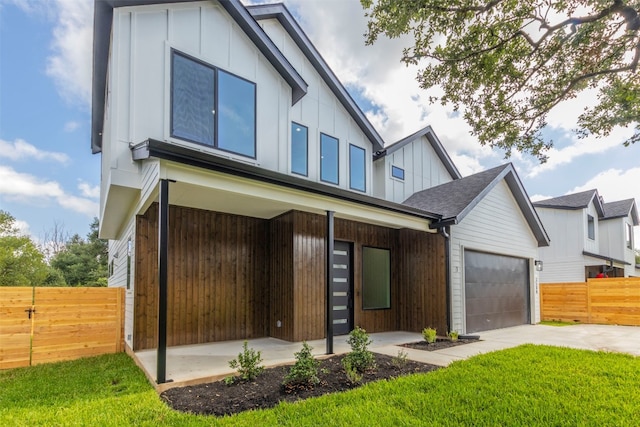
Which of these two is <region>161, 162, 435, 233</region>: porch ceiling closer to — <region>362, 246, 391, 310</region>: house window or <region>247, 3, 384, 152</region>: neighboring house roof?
<region>362, 246, 391, 310</region>: house window

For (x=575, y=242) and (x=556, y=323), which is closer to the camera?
(x=556, y=323)

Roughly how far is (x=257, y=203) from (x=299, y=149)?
2876mm

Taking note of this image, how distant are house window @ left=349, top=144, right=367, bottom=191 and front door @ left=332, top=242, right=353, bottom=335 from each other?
Answer: 2.49m

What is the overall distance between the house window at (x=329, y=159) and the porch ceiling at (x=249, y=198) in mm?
2430

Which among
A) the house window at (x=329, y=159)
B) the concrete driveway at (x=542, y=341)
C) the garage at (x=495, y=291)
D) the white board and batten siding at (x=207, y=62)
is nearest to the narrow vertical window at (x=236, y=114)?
the white board and batten siding at (x=207, y=62)

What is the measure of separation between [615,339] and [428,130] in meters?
8.79

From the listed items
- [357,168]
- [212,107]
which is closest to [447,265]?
[357,168]

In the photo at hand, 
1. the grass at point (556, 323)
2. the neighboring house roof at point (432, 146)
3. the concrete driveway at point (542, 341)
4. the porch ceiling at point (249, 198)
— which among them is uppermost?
the neighboring house roof at point (432, 146)

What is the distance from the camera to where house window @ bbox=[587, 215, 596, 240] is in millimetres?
18891

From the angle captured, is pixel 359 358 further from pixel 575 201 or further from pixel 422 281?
pixel 575 201

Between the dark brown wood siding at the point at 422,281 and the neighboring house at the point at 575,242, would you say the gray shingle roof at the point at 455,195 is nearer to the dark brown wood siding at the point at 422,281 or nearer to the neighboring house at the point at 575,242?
the dark brown wood siding at the point at 422,281

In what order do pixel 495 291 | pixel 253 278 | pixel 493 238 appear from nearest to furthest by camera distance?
pixel 253 278 < pixel 493 238 < pixel 495 291

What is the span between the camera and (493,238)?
34.0ft

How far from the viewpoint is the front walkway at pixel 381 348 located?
5.15m
